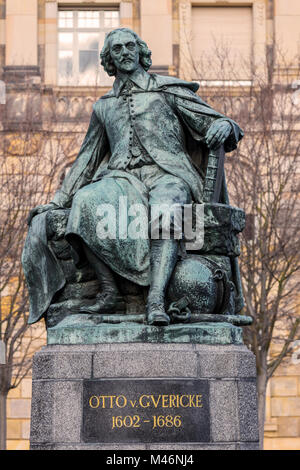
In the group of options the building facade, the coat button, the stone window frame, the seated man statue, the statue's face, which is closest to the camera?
the seated man statue

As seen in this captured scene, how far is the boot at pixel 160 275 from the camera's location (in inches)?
340

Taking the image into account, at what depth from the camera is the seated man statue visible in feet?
29.6

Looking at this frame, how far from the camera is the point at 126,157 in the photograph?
967 cm

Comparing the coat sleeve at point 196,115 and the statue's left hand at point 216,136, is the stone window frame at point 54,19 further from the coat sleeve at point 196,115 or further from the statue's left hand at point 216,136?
the statue's left hand at point 216,136

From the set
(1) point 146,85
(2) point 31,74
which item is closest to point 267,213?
(2) point 31,74

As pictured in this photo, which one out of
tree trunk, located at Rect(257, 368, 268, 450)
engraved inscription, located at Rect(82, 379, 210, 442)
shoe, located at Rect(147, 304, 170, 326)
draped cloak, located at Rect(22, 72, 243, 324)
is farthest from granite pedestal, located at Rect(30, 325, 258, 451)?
tree trunk, located at Rect(257, 368, 268, 450)

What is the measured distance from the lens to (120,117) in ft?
32.2

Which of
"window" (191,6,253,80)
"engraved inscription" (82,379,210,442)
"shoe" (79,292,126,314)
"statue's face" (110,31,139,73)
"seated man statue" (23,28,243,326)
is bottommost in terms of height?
"engraved inscription" (82,379,210,442)

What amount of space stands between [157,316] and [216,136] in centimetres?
173

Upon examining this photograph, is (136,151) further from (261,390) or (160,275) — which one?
(261,390)

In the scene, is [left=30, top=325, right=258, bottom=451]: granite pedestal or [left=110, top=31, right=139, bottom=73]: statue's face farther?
[left=110, top=31, right=139, bottom=73]: statue's face

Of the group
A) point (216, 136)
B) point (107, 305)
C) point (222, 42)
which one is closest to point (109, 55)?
point (216, 136)

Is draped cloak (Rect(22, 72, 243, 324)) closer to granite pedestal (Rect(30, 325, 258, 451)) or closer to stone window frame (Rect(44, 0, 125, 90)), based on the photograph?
granite pedestal (Rect(30, 325, 258, 451))

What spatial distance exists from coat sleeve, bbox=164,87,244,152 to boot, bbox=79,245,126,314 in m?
1.51
